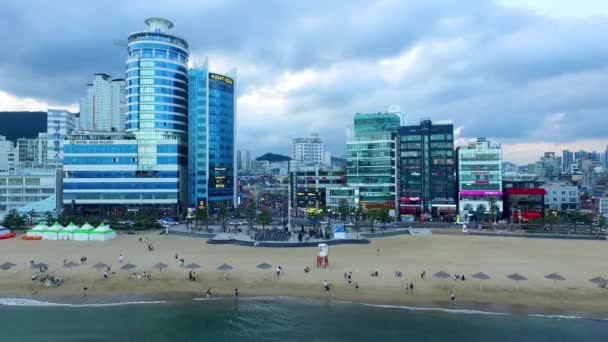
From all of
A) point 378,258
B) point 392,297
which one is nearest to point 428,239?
point 378,258

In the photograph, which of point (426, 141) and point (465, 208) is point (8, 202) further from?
point (465, 208)

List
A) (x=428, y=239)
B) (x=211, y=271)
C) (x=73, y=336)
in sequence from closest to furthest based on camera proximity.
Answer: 1. (x=73, y=336)
2. (x=211, y=271)
3. (x=428, y=239)

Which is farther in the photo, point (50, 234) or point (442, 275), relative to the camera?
point (50, 234)

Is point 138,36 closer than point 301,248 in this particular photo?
No

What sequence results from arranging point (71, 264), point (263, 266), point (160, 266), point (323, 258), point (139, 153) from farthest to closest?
point (139, 153)
point (323, 258)
point (71, 264)
point (263, 266)
point (160, 266)

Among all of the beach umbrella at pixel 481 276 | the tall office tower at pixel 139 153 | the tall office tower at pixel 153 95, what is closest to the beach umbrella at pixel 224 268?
the beach umbrella at pixel 481 276

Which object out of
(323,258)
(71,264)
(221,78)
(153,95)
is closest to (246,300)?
(323,258)

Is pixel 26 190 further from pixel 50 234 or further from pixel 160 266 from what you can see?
pixel 160 266
